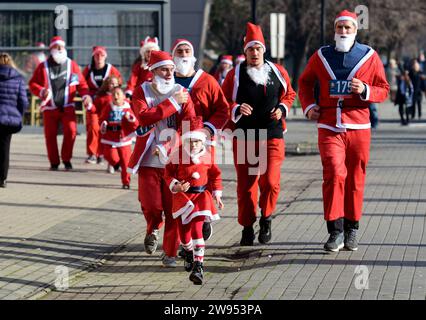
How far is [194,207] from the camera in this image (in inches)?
376

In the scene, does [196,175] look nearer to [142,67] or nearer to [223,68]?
[142,67]

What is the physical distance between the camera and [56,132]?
18.4 meters

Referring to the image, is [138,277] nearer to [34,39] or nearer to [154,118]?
[154,118]

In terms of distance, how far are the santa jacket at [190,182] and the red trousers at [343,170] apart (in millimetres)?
1194

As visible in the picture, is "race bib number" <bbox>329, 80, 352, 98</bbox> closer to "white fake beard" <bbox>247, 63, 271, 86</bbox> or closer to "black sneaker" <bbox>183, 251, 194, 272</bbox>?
"white fake beard" <bbox>247, 63, 271, 86</bbox>

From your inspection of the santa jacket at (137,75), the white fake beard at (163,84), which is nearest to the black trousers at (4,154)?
the santa jacket at (137,75)

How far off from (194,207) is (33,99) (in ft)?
55.7

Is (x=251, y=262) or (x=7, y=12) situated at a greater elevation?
(x=7, y=12)

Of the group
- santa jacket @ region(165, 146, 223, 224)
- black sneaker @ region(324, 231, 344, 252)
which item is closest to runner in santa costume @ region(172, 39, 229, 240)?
santa jacket @ region(165, 146, 223, 224)

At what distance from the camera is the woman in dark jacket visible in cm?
1566

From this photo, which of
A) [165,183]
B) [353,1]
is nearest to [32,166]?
[165,183]

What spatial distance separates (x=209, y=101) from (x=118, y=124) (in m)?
6.49

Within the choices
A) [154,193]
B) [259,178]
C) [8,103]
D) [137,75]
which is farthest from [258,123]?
[137,75]

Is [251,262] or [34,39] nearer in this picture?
[251,262]
